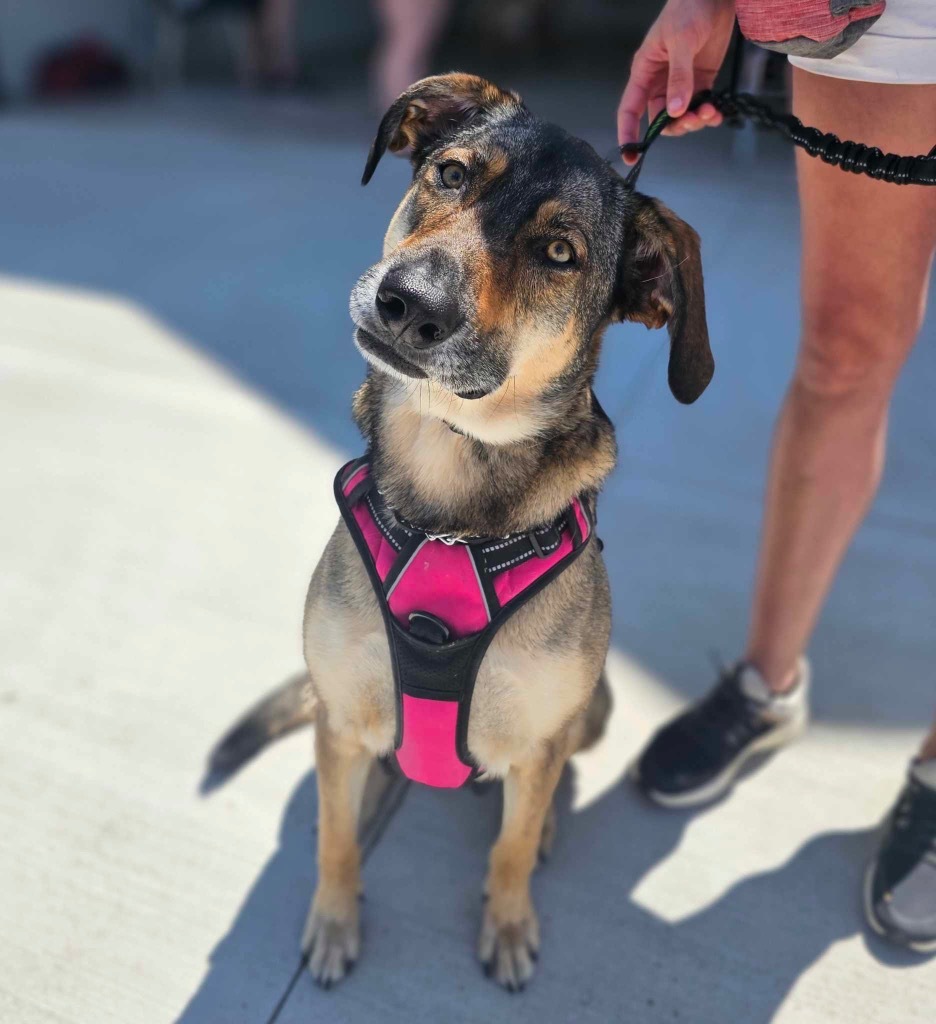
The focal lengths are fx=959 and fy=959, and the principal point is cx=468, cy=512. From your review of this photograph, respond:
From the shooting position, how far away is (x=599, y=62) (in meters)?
9.34

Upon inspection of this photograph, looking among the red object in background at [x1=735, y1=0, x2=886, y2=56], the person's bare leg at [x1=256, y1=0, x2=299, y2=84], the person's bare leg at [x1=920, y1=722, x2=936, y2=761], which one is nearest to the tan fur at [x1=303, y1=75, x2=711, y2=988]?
the red object in background at [x1=735, y1=0, x2=886, y2=56]

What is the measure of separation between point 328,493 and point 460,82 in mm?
1833

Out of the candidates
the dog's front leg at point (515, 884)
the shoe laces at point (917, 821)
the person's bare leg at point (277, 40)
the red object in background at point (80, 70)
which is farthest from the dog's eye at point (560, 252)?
the red object in background at point (80, 70)

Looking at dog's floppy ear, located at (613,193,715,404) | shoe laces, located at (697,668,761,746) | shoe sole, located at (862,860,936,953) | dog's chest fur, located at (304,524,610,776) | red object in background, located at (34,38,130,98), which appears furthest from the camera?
red object in background, located at (34,38,130,98)

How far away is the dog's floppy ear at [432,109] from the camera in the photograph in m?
1.98

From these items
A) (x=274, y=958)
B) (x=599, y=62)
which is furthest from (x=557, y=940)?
(x=599, y=62)

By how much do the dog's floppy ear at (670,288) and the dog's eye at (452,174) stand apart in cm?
34

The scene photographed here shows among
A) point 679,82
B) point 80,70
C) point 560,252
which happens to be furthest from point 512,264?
point 80,70

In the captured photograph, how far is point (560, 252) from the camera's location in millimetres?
1851

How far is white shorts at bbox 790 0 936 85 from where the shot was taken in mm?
1690

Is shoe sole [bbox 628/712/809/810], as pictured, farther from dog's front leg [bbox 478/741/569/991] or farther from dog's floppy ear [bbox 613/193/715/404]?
dog's floppy ear [bbox 613/193/715/404]

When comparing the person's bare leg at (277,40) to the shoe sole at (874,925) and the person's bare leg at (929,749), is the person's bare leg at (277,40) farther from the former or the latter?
the shoe sole at (874,925)

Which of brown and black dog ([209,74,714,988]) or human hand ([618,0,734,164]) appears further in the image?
human hand ([618,0,734,164])

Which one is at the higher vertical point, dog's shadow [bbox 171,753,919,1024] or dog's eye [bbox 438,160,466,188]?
dog's eye [bbox 438,160,466,188]
